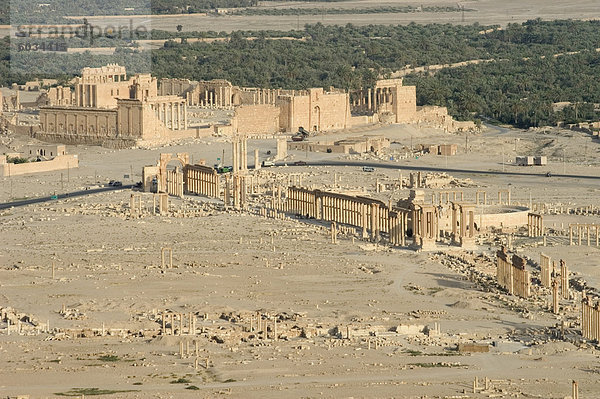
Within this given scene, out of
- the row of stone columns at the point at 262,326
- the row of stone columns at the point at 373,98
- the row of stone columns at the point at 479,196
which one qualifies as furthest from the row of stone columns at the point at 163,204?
the row of stone columns at the point at 373,98

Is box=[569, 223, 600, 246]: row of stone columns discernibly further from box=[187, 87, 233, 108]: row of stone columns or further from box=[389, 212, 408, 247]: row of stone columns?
box=[187, 87, 233, 108]: row of stone columns

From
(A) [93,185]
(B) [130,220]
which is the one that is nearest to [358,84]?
(A) [93,185]

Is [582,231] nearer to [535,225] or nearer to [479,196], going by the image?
[535,225]

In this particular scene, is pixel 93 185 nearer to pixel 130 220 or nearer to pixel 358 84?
pixel 130 220

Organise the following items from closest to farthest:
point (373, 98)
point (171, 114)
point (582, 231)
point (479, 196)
→ point (582, 231)
point (479, 196)
point (171, 114)
point (373, 98)

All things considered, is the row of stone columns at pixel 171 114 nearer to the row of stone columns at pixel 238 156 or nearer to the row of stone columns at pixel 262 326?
the row of stone columns at pixel 238 156

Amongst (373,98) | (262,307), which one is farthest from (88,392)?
(373,98)
